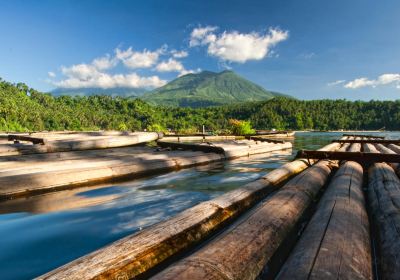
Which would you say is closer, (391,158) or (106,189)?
(106,189)

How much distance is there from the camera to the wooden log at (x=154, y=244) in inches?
77.4

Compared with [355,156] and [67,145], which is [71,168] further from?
[355,156]

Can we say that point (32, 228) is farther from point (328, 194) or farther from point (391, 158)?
point (391, 158)

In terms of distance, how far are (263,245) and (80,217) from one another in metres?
2.83

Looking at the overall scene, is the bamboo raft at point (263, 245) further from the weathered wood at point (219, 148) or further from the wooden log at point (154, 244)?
the weathered wood at point (219, 148)

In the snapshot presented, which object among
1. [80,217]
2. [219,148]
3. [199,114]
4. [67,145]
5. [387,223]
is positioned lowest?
[80,217]

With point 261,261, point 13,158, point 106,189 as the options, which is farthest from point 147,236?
point 13,158

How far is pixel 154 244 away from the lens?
238 cm

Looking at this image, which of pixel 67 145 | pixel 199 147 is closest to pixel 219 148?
pixel 199 147

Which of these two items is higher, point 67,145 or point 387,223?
point 67,145

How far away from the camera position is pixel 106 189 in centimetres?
592

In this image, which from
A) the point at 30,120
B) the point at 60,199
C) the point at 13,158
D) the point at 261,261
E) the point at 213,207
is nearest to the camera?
the point at 261,261

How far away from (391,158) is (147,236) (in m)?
7.07

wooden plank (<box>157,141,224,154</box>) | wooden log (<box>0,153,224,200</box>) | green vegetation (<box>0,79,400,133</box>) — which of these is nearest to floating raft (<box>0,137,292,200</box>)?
wooden log (<box>0,153,224,200</box>)
